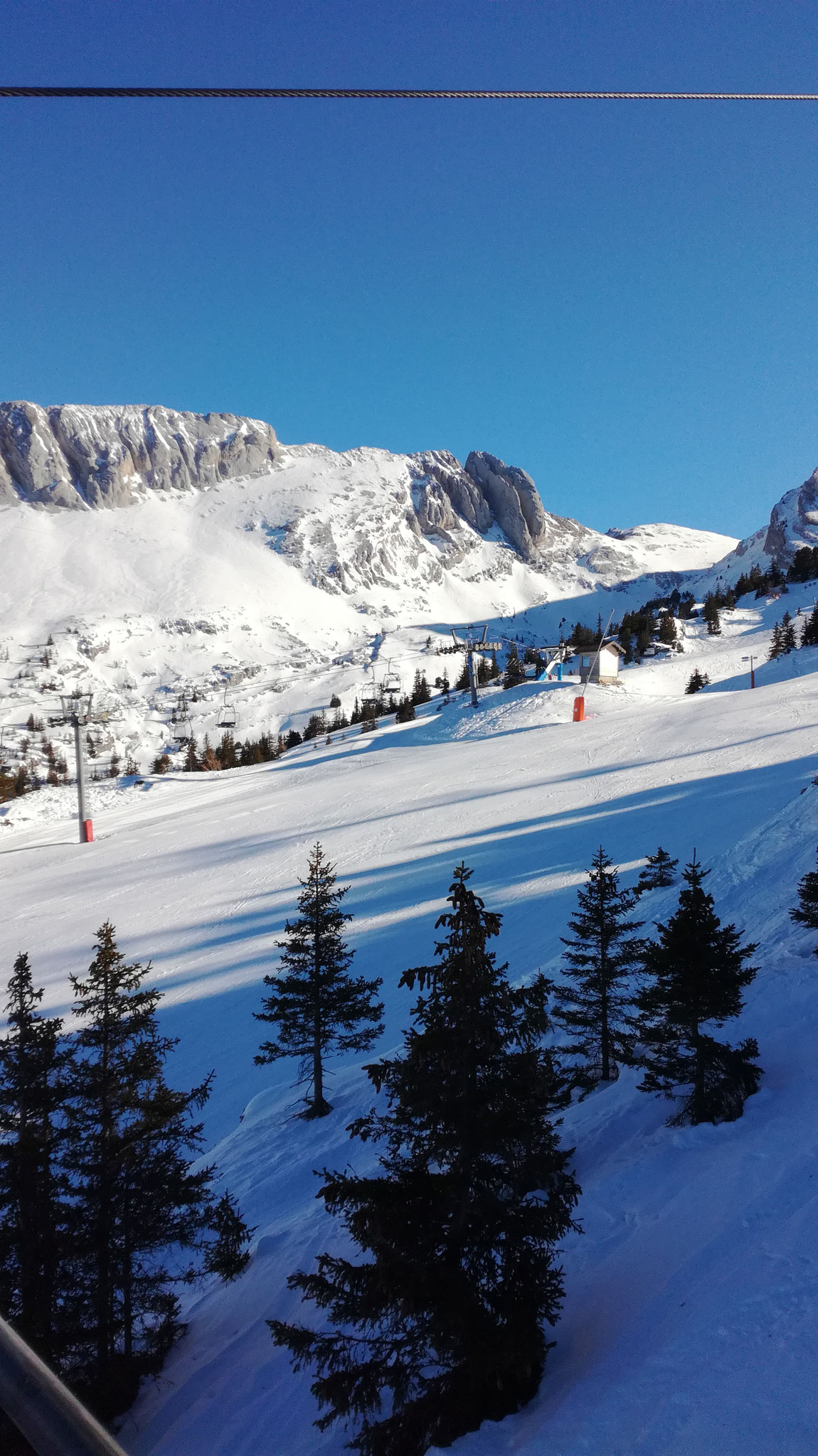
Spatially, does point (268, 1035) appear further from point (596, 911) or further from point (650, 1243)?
point (650, 1243)

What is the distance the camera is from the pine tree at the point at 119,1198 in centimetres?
818

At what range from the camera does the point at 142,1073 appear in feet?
29.8

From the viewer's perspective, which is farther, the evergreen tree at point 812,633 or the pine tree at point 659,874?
the evergreen tree at point 812,633

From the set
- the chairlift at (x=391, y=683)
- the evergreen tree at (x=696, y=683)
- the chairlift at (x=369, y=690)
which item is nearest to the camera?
the evergreen tree at (x=696, y=683)

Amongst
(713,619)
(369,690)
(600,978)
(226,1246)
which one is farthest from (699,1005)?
(369,690)

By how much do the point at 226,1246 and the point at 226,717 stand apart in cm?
14452

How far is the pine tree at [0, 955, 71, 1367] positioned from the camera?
26.1 feet

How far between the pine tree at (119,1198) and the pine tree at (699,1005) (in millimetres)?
6447

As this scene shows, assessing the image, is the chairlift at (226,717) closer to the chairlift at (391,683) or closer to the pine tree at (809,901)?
the chairlift at (391,683)

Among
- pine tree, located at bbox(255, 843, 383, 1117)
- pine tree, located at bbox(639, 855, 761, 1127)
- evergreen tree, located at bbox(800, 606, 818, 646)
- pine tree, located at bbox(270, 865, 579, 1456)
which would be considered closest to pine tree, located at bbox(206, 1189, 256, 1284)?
pine tree, located at bbox(270, 865, 579, 1456)

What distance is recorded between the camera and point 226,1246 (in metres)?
9.31

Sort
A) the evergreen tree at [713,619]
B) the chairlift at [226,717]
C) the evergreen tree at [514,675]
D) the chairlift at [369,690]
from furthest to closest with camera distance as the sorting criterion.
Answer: the chairlift at [369,690] < the chairlift at [226,717] < the evergreen tree at [713,619] < the evergreen tree at [514,675]

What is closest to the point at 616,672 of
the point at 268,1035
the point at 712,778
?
the point at 712,778

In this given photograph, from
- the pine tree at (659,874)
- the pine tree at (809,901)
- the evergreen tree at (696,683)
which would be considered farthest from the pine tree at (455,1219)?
the evergreen tree at (696,683)
